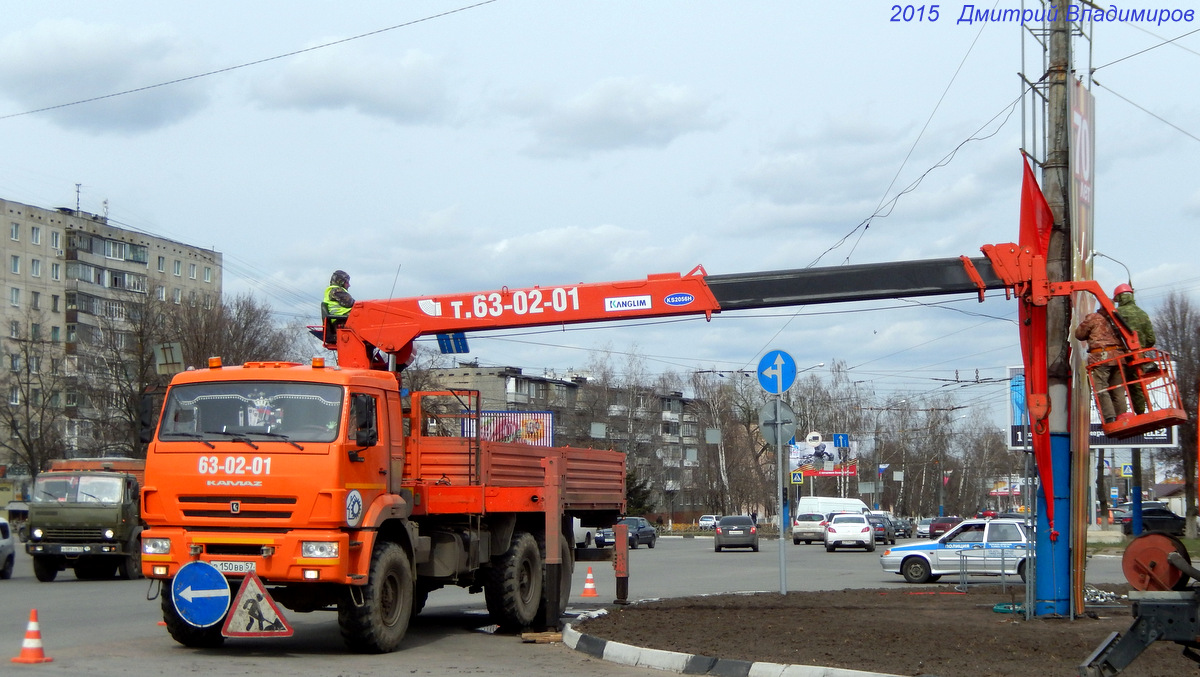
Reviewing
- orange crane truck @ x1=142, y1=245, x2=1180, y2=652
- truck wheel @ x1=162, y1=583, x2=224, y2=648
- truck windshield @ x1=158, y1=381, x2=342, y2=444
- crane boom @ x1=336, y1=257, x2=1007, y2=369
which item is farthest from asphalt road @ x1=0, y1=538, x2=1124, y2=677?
crane boom @ x1=336, y1=257, x2=1007, y2=369

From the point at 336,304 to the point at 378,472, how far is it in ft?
9.08

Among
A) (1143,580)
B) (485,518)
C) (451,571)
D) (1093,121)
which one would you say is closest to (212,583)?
(451,571)

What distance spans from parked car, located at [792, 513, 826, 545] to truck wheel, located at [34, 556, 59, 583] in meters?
35.4

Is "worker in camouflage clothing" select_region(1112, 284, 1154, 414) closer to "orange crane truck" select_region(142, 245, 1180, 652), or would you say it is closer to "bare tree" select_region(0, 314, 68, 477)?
"orange crane truck" select_region(142, 245, 1180, 652)

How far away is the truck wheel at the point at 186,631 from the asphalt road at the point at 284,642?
0.12 meters

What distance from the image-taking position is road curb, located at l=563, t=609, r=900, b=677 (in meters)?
9.51

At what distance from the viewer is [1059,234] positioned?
13617 millimetres

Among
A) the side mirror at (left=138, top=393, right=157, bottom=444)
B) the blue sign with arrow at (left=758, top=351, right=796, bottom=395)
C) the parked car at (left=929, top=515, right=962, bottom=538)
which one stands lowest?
the parked car at (left=929, top=515, right=962, bottom=538)

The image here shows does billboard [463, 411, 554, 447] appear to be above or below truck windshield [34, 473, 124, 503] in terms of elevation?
above

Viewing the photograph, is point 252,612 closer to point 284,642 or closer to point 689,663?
point 284,642

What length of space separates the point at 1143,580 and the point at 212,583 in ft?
25.3

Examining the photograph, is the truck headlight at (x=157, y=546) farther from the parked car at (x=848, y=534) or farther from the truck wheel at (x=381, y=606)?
the parked car at (x=848, y=534)

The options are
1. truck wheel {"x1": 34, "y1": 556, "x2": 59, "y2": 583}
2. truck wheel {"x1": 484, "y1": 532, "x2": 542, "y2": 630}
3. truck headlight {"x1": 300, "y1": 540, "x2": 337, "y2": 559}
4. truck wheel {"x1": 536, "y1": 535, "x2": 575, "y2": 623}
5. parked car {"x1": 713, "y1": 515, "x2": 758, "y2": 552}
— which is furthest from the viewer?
parked car {"x1": 713, "y1": 515, "x2": 758, "y2": 552}

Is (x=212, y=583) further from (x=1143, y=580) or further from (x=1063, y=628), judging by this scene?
(x=1063, y=628)
